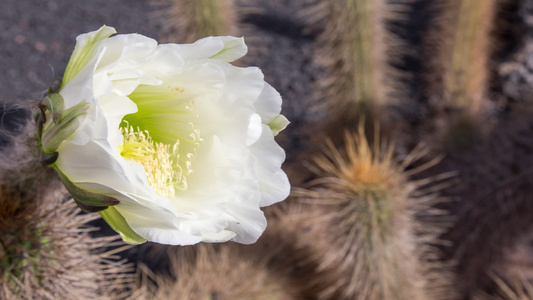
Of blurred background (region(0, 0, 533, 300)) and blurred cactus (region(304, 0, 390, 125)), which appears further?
blurred cactus (region(304, 0, 390, 125))

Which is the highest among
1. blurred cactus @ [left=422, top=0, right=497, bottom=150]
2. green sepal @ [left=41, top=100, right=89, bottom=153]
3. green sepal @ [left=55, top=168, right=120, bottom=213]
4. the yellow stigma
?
green sepal @ [left=41, top=100, right=89, bottom=153]

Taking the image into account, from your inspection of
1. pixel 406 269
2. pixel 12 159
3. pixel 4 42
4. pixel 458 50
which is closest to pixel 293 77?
pixel 458 50

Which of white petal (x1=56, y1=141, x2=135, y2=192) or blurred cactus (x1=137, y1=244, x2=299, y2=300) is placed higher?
white petal (x1=56, y1=141, x2=135, y2=192)

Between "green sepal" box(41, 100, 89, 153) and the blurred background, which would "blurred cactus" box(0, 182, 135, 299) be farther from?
"green sepal" box(41, 100, 89, 153)

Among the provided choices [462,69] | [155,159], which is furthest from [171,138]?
[462,69]

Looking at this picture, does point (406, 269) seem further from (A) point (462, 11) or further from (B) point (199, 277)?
(A) point (462, 11)

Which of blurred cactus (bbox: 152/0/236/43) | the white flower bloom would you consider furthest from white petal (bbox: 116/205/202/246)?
blurred cactus (bbox: 152/0/236/43)

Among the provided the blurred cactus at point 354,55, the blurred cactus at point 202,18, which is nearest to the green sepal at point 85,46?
the blurred cactus at point 202,18

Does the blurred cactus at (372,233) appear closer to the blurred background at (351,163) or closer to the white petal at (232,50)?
the blurred background at (351,163)
